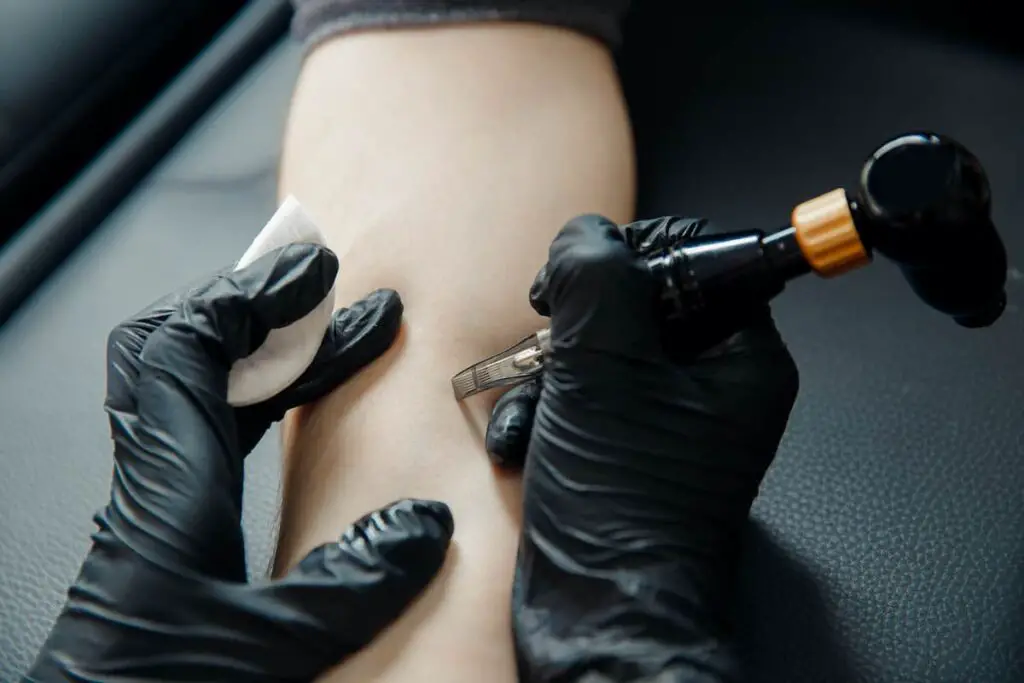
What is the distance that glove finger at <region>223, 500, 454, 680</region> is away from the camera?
1.82 ft

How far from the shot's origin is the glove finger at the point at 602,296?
0.54 metres

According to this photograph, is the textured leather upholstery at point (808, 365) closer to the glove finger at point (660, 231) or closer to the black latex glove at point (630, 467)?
the black latex glove at point (630, 467)

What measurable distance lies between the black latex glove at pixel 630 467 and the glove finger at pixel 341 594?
0.23ft

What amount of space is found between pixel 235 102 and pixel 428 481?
636 millimetres

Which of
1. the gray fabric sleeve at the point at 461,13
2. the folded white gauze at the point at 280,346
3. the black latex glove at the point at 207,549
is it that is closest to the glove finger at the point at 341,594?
the black latex glove at the point at 207,549

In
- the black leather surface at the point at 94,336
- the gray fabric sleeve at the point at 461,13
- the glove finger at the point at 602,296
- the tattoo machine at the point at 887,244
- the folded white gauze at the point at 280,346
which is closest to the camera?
the tattoo machine at the point at 887,244

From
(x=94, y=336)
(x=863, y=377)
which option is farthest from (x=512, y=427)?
(x=94, y=336)

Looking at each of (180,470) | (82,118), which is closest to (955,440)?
(180,470)

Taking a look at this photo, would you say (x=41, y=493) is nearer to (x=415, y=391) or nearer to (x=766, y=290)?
(x=415, y=391)

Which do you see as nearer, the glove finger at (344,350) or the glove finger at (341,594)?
the glove finger at (341,594)

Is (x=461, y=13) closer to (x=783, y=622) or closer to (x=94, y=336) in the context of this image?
(x=94, y=336)

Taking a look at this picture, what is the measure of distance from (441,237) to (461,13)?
0.24 m

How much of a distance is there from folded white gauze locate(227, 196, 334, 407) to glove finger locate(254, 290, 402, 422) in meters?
0.03

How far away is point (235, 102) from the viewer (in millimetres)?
1086
